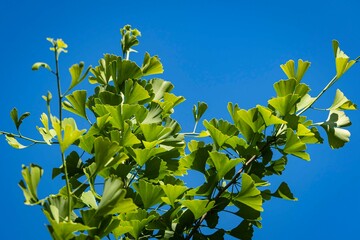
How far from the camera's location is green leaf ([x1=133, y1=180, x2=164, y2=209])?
1862mm

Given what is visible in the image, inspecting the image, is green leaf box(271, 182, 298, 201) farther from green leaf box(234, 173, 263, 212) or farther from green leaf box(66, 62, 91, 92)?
green leaf box(66, 62, 91, 92)

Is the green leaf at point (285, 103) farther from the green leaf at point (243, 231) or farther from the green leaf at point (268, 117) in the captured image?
the green leaf at point (243, 231)

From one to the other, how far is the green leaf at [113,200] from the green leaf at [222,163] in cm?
46

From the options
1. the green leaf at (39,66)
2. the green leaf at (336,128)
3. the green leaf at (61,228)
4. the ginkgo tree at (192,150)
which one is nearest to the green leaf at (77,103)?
the ginkgo tree at (192,150)

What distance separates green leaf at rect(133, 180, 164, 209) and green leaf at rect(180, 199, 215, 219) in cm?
16

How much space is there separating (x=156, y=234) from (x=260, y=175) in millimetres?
477

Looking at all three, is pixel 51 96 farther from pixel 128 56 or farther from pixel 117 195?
pixel 128 56

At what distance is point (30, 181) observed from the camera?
4.39ft

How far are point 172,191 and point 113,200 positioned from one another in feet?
1.42

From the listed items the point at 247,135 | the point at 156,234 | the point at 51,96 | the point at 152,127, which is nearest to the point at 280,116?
the point at 247,135

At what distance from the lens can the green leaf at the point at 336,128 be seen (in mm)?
1968

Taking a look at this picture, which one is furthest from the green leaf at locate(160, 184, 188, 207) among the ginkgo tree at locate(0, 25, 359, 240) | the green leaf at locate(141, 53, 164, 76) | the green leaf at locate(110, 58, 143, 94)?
the green leaf at locate(141, 53, 164, 76)

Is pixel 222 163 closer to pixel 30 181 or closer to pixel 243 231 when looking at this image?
pixel 243 231

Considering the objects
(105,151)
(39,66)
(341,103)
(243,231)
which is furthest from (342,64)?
(39,66)
